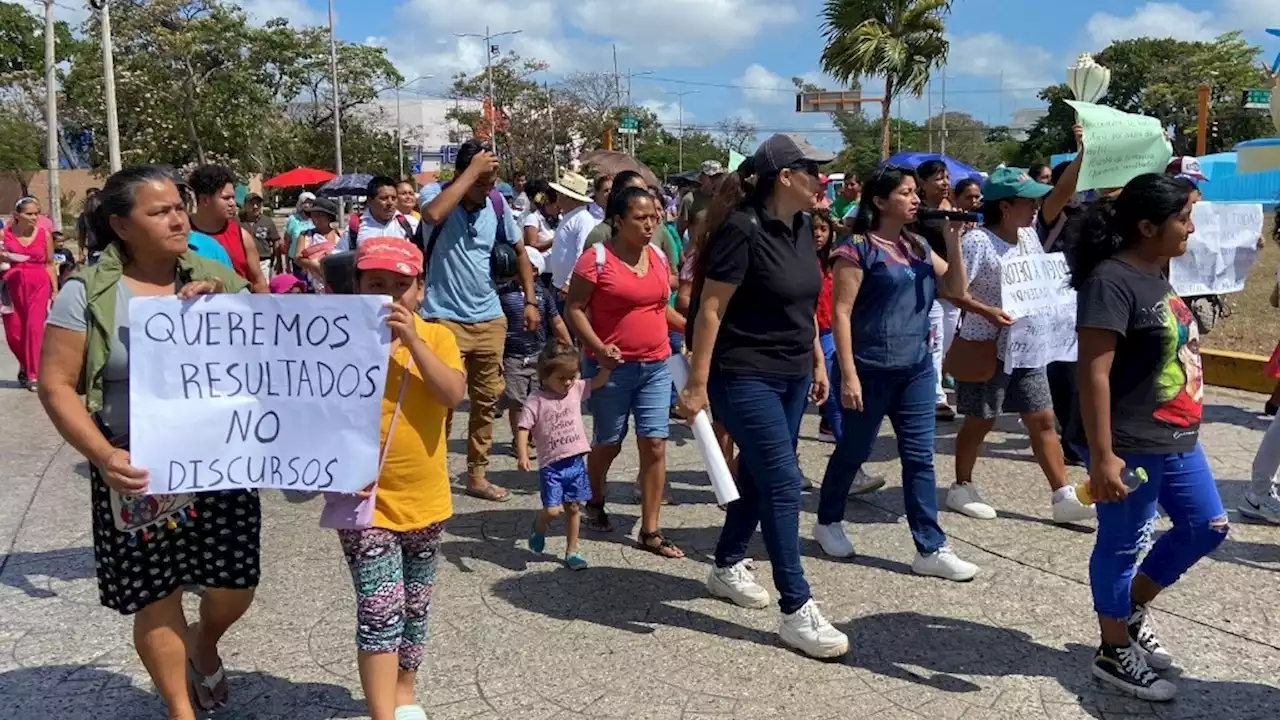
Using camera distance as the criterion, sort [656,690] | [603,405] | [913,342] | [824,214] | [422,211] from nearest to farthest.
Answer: [656,690]
[913,342]
[603,405]
[422,211]
[824,214]

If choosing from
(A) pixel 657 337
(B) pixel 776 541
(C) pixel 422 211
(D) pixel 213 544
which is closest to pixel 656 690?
(B) pixel 776 541

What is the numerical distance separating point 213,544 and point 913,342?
2.87 metres

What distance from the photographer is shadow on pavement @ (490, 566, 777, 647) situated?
3998 mm

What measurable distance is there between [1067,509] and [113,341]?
14.2ft

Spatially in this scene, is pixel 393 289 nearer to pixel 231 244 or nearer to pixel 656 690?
pixel 656 690

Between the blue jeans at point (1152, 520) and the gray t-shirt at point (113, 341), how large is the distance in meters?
3.00

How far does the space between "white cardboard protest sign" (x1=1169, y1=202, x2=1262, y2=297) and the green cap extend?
2.25 m

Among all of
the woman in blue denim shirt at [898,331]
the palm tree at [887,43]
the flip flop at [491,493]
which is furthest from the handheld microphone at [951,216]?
the palm tree at [887,43]

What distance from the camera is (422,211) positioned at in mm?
Answer: 5352

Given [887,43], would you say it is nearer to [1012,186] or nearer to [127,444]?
[1012,186]

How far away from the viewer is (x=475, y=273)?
555 cm

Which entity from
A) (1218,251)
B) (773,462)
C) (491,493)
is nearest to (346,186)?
(491,493)

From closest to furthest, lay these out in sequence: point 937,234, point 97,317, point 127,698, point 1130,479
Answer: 1. point 97,317
2. point 1130,479
3. point 127,698
4. point 937,234

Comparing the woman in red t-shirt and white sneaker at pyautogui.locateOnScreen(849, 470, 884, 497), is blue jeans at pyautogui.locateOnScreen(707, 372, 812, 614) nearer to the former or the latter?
the woman in red t-shirt
